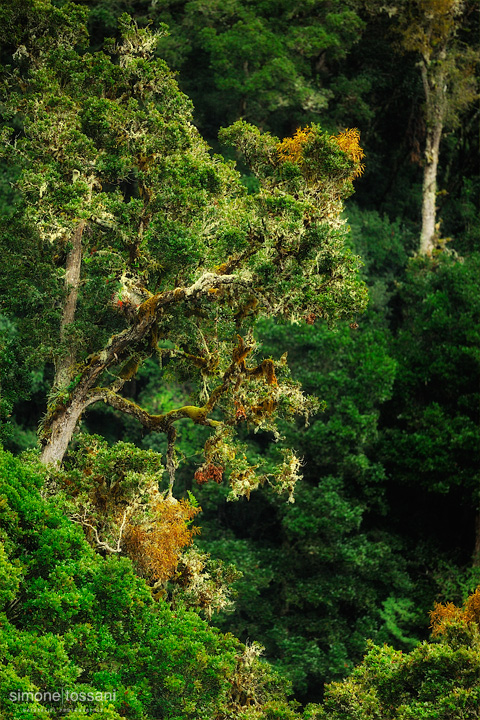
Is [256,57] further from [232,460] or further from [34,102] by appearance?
[232,460]

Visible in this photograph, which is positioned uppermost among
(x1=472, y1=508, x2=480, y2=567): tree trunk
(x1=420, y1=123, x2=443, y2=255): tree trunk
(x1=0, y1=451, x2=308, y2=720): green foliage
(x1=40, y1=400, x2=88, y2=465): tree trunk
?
(x1=420, y1=123, x2=443, y2=255): tree trunk

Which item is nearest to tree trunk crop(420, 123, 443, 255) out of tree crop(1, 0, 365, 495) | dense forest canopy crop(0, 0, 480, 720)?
dense forest canopy crop(0, 0, 480, 720)

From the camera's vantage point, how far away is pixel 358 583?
121 feet

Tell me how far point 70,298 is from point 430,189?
2059cm

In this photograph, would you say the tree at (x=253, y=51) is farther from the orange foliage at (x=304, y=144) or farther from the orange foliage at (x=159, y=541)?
the orange foliage at (x=159, y=541)

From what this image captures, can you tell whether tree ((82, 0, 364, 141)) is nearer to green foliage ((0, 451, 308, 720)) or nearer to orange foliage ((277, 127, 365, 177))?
orange foliage ((277, 127, 365, 177))

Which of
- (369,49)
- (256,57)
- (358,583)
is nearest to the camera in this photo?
(358,583)

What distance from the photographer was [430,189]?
4631 cm

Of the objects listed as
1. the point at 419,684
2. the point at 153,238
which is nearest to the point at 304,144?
the point at 153,238

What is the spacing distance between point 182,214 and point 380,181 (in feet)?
77.7

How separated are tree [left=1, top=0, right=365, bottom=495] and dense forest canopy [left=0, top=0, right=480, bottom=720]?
0.07 metres

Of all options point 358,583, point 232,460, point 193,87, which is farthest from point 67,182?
point 193,87

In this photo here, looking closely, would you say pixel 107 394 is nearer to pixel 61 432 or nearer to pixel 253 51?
pixel 61 432

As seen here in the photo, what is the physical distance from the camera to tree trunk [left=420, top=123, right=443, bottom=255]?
45.5 m
